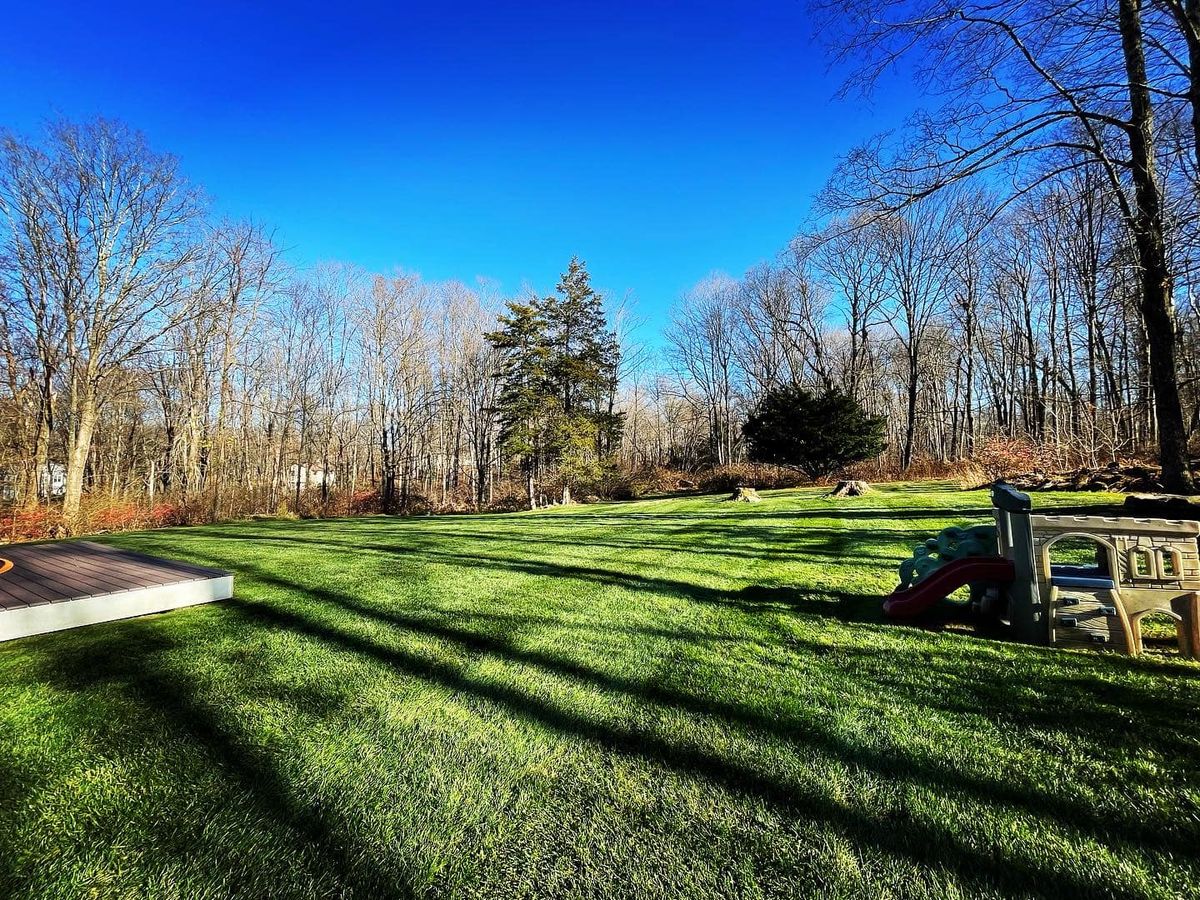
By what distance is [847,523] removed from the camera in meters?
7.54

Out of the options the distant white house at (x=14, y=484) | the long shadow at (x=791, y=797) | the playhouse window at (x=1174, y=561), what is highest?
the distant white house at (x=14, y=484)

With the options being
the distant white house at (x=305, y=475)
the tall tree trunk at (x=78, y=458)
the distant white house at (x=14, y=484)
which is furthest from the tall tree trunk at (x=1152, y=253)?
the distant white house at (x=305, y=475)

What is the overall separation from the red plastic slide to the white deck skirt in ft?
18.3

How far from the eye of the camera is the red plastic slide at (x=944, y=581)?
310 centimetres

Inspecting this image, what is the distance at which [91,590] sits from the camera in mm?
3787

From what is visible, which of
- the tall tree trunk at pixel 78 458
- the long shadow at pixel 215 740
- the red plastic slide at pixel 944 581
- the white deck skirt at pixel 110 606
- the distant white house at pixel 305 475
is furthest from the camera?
the distant white house at pixel 305 475

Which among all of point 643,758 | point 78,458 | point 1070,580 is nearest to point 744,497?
point 1070,580

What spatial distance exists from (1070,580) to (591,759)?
3.20 metres

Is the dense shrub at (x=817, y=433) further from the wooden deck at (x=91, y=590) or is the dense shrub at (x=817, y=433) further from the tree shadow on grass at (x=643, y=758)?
the wooden deck at (x=91, y=590)

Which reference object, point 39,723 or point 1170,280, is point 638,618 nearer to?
point 39,723

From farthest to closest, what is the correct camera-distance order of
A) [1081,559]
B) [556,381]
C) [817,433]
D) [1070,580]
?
1. [556,381]
2. [817,433]
3. [1081,559]
4. [1070,580]

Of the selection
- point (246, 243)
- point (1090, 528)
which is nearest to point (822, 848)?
point (1090, 528)

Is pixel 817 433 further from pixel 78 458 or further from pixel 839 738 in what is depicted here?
pixel 78 458

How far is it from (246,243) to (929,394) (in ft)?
130
